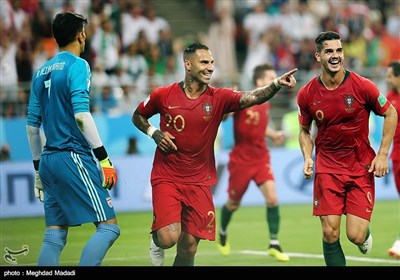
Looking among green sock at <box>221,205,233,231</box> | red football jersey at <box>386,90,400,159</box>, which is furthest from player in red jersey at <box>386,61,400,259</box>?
green sock at <box>221,205,233,231</box>

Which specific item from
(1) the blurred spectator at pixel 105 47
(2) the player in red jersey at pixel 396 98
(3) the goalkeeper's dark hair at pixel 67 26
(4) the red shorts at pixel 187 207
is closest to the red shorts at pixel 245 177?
(2) the player in red jersey at pixel 396 98

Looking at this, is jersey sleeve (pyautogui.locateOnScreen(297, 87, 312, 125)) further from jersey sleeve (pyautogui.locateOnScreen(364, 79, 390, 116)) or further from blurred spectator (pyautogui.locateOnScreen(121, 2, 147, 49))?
blurred spectator (pyautogui.locateOnScreen(121, 2, 147, 49))

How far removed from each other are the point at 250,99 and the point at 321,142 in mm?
965

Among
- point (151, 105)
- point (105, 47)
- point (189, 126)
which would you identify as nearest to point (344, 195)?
point (189, 126)

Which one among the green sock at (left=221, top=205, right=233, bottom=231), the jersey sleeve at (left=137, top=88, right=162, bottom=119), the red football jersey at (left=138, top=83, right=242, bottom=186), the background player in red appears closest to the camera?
the red football jersey at (left=138, top=83, right=242, bottom=186)

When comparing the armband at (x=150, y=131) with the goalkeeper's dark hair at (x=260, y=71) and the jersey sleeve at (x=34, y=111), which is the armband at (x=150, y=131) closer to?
the jersey sleeve at (x=34, y=111)

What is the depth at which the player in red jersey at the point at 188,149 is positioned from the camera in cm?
1037

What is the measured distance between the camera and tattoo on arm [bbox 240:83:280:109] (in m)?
9.90

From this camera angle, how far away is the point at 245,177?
14039mm

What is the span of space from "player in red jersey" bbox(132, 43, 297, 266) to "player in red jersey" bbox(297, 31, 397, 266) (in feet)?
2.98

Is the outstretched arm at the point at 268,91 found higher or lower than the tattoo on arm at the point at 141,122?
higher

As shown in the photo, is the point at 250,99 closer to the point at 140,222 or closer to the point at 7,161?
the point at 140,222

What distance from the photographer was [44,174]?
9.38m

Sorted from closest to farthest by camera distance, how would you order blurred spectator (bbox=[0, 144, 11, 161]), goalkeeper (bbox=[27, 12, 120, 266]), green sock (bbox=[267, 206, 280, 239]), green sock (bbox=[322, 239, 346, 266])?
goalkeeper (bbox=[27, 12, 120, 266])
green sock (bbox=[322, 239, 346, 266])
green sock (bbox=[267, 206, 280, 239])
blurred spectator (bbox=[0, 144, 11, 161])
